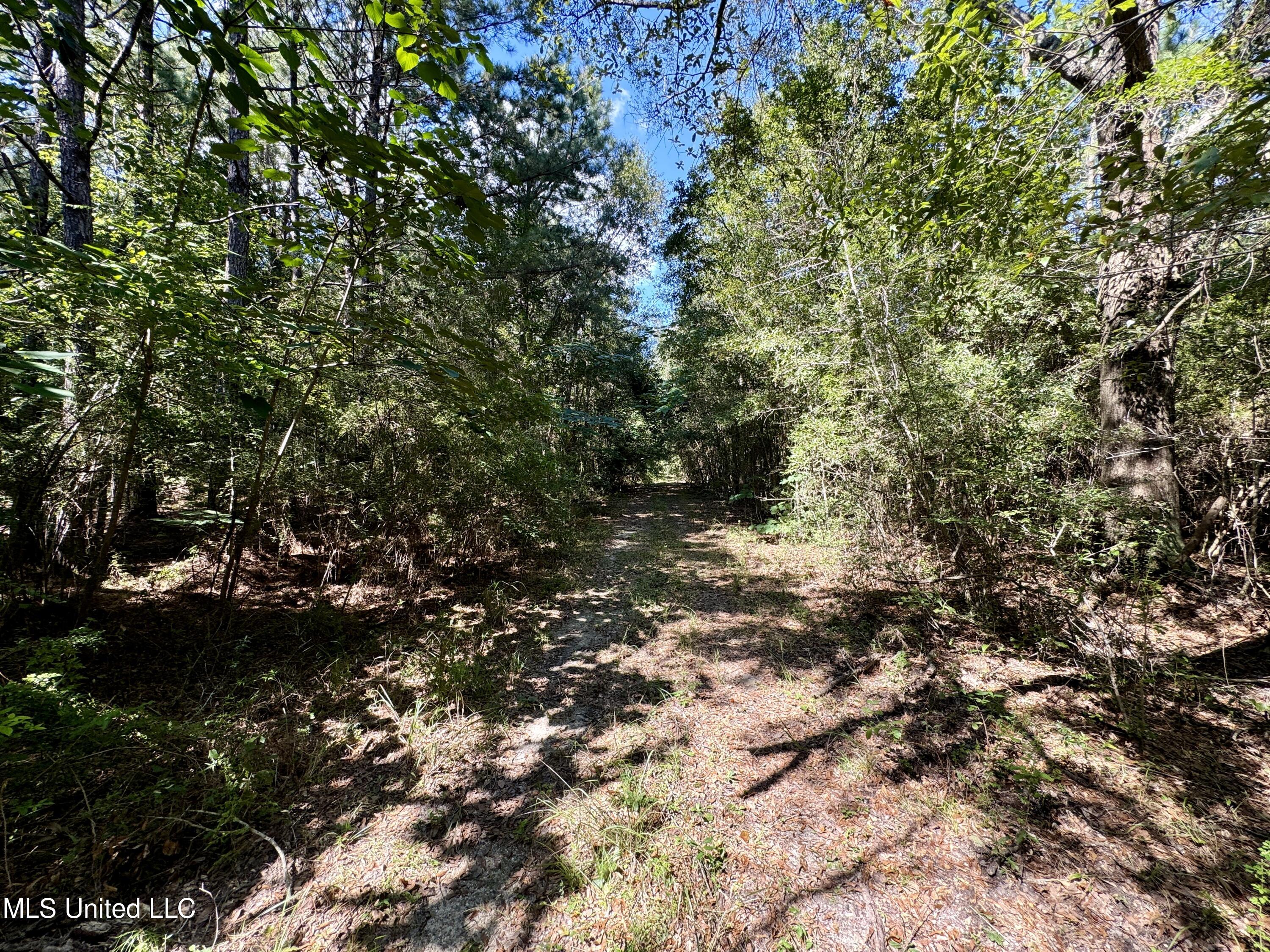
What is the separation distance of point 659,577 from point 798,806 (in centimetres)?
393

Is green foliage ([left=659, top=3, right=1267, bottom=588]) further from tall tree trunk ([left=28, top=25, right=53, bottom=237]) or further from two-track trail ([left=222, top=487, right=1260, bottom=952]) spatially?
tall tree trunk ([left=28, top=25, right=53, bottom=237])

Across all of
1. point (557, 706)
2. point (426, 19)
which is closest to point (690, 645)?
point (557, 706)

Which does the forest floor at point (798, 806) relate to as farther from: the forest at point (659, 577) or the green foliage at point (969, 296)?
the green foliage at point (969, 296)

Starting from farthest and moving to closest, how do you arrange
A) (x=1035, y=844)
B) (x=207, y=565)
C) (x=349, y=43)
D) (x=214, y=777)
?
(x=349, y=43) < (x=207, y=565) < (x=214, y=777) < (x=1035, y=844)

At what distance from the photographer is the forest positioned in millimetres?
1892

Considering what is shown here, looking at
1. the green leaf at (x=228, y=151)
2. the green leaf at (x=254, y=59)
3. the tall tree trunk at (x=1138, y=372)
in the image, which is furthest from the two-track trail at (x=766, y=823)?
the green leaf at (x=254, y=59)

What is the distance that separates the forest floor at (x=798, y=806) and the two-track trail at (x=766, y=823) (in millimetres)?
12

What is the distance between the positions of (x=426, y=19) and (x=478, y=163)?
25.1 ft

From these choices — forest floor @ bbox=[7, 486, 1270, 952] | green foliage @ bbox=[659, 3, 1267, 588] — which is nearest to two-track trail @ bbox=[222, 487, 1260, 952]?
forest floor @ bbox=[7, 486, 1270, 952]

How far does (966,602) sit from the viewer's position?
4027mm

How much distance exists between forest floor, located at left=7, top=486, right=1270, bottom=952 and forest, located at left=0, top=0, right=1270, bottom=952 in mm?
22

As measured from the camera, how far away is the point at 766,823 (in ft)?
7.70

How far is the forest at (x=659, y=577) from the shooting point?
1.89 m

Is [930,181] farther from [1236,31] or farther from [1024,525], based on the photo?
[1024,525]
